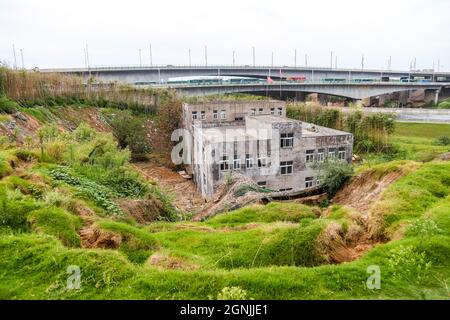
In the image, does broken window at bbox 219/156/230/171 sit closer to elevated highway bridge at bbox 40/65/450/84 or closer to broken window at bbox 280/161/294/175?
broken window at bbox 280/161/294/175

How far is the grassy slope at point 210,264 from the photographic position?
5.20 m

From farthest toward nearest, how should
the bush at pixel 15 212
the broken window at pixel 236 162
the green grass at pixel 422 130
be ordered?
the green grass at pixel 422 130 → the broken window at pixel 236 162 → the bush at pixel 15 212

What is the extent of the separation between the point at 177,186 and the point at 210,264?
18758 millimetres

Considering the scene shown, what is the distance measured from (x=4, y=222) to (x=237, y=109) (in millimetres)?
26042

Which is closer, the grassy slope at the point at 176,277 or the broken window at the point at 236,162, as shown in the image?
the grassy slope at the point at 176,277

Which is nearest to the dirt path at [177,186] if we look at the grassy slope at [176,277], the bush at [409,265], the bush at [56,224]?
the bush at [56,224]

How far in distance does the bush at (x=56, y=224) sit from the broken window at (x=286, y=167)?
14.8 metres

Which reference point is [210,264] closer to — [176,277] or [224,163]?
[176,277]

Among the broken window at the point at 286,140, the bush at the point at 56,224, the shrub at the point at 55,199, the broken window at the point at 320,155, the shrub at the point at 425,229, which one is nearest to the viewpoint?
the shrub at the point at 425,229

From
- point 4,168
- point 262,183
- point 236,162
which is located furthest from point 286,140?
point 4,168

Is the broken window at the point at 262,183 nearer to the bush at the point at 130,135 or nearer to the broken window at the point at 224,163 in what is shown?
the broken window at the point at 224,163

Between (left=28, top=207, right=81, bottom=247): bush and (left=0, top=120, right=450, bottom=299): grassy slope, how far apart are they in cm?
2

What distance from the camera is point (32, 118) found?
26.9 meters

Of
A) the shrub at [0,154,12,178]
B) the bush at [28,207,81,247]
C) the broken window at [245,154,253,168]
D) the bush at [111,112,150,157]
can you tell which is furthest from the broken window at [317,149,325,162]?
the bush at [111,112,150,157]
